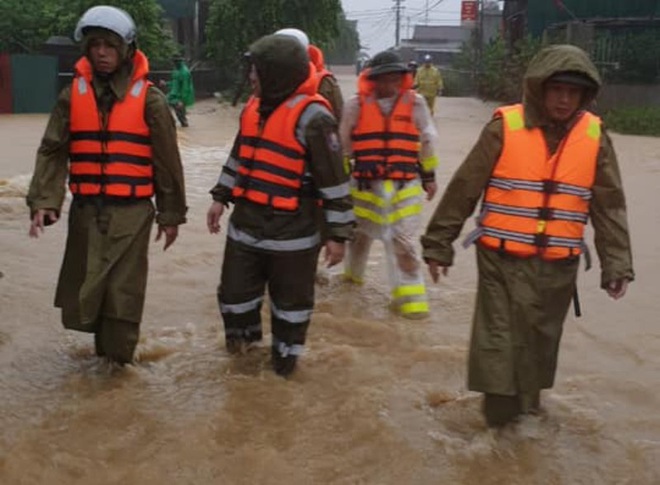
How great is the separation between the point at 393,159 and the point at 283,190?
6.33 feet

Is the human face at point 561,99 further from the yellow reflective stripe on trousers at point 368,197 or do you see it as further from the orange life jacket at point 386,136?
the yellow reflective stripe on trousers at point 368,197

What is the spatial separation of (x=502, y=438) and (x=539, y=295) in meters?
0.73

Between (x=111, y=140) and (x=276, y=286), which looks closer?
(x=111, y=140)

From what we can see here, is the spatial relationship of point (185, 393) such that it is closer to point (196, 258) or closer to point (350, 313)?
point (350, 313)

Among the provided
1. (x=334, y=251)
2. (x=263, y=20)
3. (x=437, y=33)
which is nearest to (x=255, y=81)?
(x=334, y=251)

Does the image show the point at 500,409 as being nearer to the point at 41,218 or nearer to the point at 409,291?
the point at 409,291

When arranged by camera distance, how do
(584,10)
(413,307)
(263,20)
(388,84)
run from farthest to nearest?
(263,20), (584,10), (413,307), (388,84)

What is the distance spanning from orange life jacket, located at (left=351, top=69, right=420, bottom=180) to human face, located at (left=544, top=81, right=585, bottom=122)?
243cm

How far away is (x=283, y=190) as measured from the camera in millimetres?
4852

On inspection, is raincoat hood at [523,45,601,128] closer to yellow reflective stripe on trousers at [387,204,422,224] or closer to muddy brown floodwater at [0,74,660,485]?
muddy brown floodwater at [0,74,660,485]

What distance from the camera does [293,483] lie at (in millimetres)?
4152

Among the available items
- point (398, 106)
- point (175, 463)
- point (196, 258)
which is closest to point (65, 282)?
point (175, 463)

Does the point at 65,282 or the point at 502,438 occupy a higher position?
the point at 65,282

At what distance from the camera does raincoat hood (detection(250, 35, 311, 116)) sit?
4.79m
